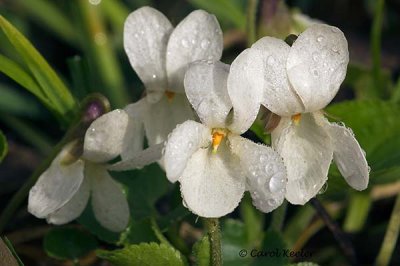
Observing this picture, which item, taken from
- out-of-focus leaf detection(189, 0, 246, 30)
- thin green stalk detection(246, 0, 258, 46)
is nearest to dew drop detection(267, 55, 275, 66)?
thin green stalk detection(246, 0, 258, 46)

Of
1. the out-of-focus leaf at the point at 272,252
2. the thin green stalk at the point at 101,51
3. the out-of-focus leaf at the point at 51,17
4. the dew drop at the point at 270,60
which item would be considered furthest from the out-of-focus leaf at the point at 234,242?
the out-of-focus leaf at the point at 51,17

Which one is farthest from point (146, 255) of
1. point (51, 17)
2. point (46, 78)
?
point (51, 17)

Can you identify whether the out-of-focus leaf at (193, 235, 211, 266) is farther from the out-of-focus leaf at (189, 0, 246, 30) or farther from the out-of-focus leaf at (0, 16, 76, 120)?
the out-of-focus leaf at (189, 0, 246, 30)

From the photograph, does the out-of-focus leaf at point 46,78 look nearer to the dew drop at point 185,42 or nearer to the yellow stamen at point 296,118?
the dew drop at point 185,42

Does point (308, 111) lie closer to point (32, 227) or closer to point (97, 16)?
point (32, 227)

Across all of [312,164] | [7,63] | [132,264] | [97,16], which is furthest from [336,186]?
[97,16]
